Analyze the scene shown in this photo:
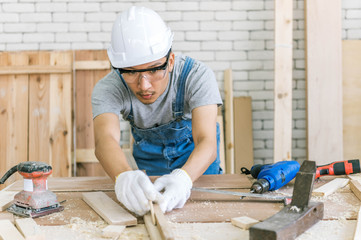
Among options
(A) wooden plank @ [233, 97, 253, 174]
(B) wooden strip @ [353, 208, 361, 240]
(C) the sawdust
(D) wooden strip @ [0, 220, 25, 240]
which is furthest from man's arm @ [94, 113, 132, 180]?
(A) wooden plank @ [233, 97, 253, 174]

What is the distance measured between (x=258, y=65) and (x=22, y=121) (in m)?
2.79

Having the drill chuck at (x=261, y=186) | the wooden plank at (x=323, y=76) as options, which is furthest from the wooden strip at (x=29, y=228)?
the wooden plank at (x=323, y=76)

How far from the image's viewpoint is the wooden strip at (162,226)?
4.00 feet

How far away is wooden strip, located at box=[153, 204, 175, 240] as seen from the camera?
1.22 meters

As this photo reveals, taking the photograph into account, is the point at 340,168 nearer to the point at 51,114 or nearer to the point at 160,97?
the point at 160,97

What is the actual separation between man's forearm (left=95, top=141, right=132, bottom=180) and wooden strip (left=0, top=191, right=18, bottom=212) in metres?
0.48

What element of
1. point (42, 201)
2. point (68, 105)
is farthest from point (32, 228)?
point (68, 105)

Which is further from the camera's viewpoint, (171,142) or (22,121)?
(22,121)

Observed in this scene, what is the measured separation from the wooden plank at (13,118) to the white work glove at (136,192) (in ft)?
9.96

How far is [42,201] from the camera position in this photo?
1609 millimetres

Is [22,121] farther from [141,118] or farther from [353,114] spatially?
[353,114]

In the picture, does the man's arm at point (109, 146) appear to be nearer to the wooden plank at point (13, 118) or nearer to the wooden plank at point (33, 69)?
the wooden plank at point (33, 69)

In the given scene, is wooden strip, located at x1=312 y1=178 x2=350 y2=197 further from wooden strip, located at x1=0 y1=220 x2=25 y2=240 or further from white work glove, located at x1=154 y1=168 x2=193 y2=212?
wooden strip, located at x1=0 y1=220 x2=25 y2=240

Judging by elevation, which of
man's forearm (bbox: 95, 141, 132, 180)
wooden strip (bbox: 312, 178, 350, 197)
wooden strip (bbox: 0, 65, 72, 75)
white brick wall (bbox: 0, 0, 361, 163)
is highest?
white brick wall (bbox: 0, 0, 361, 163)
